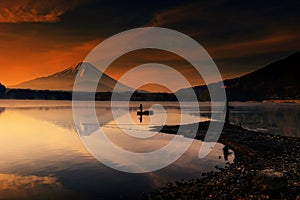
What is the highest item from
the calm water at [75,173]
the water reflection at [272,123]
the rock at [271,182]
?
the rock at [271,182]

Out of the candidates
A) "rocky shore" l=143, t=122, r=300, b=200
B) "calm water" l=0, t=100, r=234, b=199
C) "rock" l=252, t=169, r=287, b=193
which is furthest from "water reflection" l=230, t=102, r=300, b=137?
"rock" l=252, t=169, r=287, b=193

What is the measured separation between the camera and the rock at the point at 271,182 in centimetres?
1705

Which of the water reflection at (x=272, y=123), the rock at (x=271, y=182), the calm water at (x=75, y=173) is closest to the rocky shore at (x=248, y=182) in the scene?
the rock at (x=271, y=182)

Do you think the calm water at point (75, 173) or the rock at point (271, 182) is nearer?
the rock at point (271, 182)

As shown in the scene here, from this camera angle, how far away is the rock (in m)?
17.1

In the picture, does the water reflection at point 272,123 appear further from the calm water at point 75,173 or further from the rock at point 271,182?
the rock at point 271,182

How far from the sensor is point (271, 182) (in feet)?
56.7

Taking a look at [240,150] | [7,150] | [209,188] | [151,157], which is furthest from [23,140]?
[209,188]

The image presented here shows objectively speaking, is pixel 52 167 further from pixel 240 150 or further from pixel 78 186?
pixel 240 150

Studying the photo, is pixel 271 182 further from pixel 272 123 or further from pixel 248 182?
pixel 272 123

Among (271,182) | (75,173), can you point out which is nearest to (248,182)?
(271,182)

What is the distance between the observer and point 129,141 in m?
43.1

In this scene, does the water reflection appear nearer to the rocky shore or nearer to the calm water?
the calm water

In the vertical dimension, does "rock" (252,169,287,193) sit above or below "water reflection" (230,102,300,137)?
above
